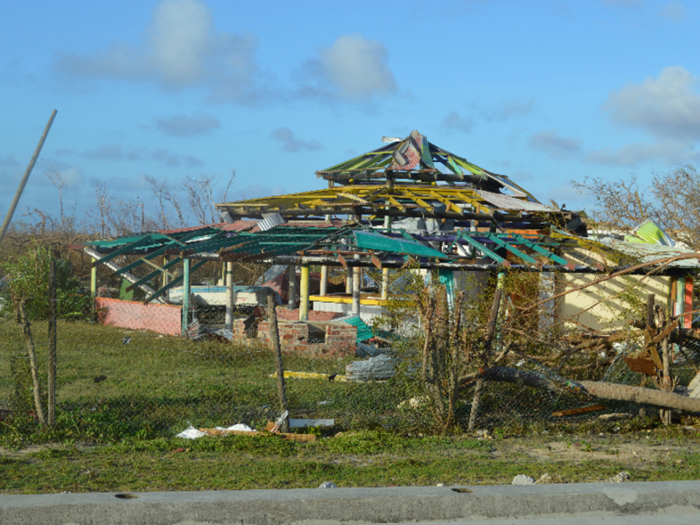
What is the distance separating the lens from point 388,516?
497 cm

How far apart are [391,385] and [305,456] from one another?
332cm

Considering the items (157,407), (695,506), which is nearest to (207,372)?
(157,407)

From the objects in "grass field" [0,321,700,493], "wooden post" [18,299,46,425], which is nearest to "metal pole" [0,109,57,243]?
"grass field" [0,321,700,493]

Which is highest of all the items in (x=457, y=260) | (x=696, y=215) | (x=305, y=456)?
(x=696, y=215)

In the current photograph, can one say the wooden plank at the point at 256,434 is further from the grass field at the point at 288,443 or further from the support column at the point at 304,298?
the support column at the point at 304,298

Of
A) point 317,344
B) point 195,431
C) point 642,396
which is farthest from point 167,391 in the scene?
point 642,396

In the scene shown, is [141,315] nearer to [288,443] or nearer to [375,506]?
[288,443]

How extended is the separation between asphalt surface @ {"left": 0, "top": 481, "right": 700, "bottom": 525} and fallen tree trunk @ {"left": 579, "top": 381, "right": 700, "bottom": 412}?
9.00ft

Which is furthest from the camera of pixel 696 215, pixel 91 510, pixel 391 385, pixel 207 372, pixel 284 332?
pixel 696 215

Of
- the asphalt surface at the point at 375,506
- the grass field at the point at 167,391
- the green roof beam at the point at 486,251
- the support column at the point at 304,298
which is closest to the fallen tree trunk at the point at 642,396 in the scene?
the grass field at the point at 167,391

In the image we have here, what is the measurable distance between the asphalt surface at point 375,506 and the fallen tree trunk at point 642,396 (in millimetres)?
2744

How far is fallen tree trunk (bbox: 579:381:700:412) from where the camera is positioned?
8.21 meters

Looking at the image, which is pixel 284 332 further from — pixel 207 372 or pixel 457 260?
pixel 457 260

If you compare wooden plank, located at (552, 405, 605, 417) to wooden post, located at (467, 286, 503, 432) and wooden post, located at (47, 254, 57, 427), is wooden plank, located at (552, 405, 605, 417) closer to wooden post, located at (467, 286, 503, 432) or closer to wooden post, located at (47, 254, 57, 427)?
wooden post, located at (467, 286, 503, 432)
